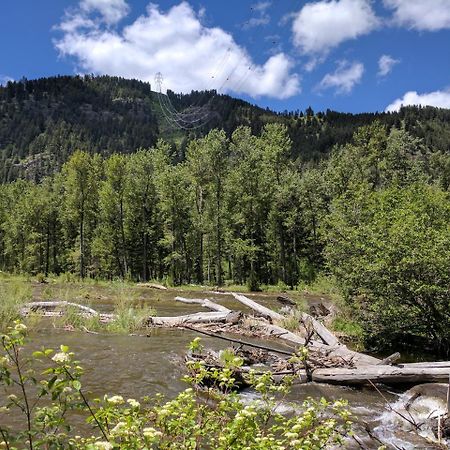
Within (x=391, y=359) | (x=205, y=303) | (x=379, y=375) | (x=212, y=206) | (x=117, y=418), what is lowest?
(x=379, y=375)

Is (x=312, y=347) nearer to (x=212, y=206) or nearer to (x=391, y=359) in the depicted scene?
(x=391, y=359)

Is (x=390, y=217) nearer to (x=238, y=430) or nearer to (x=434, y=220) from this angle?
(x=434, y=220)

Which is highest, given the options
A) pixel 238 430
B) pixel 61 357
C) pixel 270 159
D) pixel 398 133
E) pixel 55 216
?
pixel 398 133

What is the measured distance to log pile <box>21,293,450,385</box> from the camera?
A: 10656 millimetres

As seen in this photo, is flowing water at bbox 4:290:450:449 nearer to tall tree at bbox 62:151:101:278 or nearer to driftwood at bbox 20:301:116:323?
driftwood at bbox 20:301:116:323

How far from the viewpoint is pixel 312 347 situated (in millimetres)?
13758

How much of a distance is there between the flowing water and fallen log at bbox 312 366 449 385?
0.21m

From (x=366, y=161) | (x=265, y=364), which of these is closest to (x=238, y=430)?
(x=265, y=364)

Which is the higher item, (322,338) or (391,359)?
(391,359)

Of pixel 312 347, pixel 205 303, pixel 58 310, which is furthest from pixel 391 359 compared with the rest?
pixel 205 303

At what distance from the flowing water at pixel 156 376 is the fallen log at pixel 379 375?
0.68 ft

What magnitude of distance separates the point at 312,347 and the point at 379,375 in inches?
125

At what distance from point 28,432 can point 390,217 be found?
15422 mm

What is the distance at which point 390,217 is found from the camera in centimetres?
1612
